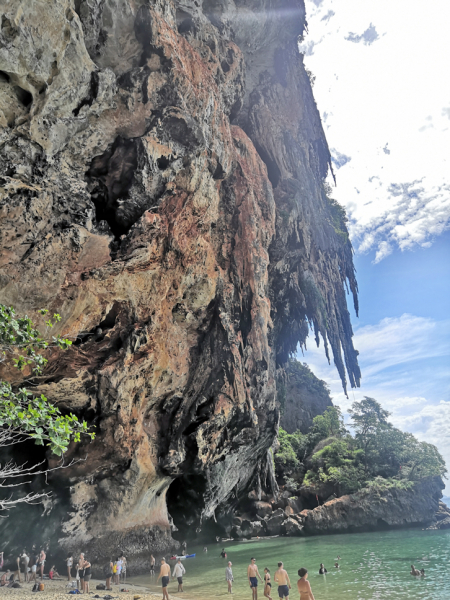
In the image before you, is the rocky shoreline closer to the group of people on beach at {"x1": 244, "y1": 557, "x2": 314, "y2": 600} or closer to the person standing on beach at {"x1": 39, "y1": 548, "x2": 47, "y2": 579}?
the person standing on beach at {"x1": 39, "y1": 548, "x2": 47, "y2": 579}

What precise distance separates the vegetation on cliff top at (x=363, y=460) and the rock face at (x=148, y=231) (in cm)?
1223

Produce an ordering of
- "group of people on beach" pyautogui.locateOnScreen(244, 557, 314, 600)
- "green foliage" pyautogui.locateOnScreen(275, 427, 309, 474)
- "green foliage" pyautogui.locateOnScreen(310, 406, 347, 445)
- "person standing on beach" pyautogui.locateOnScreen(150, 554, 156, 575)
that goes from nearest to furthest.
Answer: "group of people on beach" pyautogui.locateOnScreen(244, 557, 314, 600)
"person standing on beach" pyautogui.locateOnScreen(150, 554, 156, 575)
"green foliage" pyautogui.locateOnScreen(275, 427, 309, 474)
"green foliage" pyautogui.locateOnScreen(310, 406, 347, 445)

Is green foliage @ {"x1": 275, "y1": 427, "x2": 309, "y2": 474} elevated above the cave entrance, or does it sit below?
above

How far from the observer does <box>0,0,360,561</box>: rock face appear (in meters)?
7.83

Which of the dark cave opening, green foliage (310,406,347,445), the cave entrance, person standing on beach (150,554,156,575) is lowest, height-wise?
person standing on beach (150,554,156,575)

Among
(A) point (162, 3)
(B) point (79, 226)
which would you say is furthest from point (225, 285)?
(A) point (162, 3)

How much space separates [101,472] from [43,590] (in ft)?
11.3

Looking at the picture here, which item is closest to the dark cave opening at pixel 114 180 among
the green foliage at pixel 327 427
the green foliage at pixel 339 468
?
the green foliage at pixel 339 468

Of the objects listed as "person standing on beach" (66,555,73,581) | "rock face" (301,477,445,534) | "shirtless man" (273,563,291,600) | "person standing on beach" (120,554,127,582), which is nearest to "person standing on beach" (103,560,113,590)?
"person standing on beach" (120,554,127,582)

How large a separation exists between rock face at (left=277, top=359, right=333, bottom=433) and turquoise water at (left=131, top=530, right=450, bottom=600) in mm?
21656

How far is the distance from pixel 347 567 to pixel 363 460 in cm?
1877

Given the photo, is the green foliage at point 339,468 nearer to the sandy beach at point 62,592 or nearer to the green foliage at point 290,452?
the green foliage at point 290,452

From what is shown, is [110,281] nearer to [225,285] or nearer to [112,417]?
[112,417]

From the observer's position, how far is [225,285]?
49.7 ft
